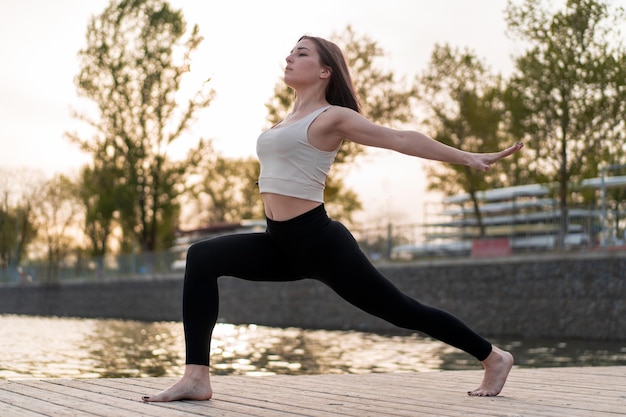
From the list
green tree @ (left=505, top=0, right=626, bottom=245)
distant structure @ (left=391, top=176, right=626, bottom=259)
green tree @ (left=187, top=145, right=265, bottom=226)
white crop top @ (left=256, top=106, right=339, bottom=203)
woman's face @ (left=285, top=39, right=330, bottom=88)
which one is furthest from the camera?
green tree @ (left=187, top=145, right=265, bottom=226)

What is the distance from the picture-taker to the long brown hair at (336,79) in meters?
4.89

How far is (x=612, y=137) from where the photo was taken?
990 inches

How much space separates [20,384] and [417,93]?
1233 inches

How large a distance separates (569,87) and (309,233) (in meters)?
21.4

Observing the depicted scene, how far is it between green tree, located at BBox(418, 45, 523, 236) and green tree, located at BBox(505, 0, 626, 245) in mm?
8729

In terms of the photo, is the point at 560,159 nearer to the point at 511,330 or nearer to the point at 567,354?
the point at 511,330

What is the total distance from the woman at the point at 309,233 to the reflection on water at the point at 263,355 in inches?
217

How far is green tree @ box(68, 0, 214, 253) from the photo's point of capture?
38.6m

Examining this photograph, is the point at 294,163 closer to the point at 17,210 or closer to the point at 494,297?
the point at 494,297

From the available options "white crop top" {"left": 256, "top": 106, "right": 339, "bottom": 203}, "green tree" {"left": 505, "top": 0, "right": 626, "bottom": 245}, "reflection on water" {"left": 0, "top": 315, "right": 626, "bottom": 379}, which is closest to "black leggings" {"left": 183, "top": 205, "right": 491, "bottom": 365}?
"white crop top" {"left": 256, "top": 106, "right": 339, "bottom": 203}

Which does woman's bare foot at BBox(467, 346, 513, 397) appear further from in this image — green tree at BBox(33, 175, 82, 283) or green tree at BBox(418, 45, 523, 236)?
green tree at BBox(33, 175, 82, 283)

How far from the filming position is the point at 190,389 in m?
4.80

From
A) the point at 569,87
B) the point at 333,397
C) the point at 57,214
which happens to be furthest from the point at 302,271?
the point at 57,214

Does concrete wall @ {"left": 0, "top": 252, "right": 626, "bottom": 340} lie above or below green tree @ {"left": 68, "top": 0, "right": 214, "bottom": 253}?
below
